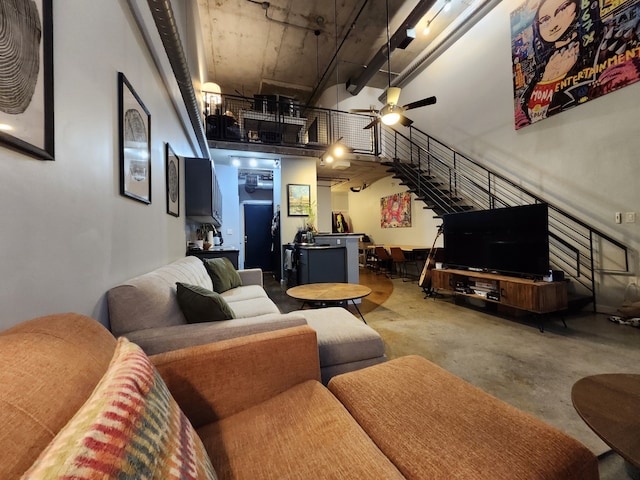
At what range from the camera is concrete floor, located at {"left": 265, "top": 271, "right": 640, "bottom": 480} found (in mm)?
1662

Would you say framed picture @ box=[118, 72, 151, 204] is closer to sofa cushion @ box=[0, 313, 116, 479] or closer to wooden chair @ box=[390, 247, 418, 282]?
sofa cushion @ box=[0, 313, 116, 479]

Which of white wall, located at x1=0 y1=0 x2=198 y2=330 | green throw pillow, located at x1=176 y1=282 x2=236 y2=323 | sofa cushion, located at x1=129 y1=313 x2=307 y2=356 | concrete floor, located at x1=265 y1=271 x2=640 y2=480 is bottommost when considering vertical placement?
concrete floor, located at x1=265 y1=271 x2=640 y2=480

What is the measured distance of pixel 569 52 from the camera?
12.3ft

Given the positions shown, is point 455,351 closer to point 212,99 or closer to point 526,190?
point 526,190

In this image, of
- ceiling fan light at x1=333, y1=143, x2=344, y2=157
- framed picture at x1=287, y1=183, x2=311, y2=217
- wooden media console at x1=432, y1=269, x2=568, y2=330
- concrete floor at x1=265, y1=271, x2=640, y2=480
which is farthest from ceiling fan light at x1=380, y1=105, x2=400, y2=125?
concrete floor at x1=265, y1=271, x2=640, y2=480

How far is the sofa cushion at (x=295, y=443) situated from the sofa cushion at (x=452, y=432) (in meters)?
0.09

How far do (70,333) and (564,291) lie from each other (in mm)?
4353

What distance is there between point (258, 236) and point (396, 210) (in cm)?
433

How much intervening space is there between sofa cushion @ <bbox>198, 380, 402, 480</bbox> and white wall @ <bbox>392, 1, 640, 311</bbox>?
4.57m

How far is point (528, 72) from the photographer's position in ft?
14.2

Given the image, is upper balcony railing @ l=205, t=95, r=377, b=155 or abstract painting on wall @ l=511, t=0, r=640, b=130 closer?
abstract painting on wall @ l=511, t=0, r=640, b=130

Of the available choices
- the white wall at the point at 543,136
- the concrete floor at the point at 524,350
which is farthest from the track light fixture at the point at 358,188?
the concrete floor at the point at 524,350

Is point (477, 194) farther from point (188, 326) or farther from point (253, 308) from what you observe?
point (188, 326)

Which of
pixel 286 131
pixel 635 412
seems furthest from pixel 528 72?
pixel 635 412
